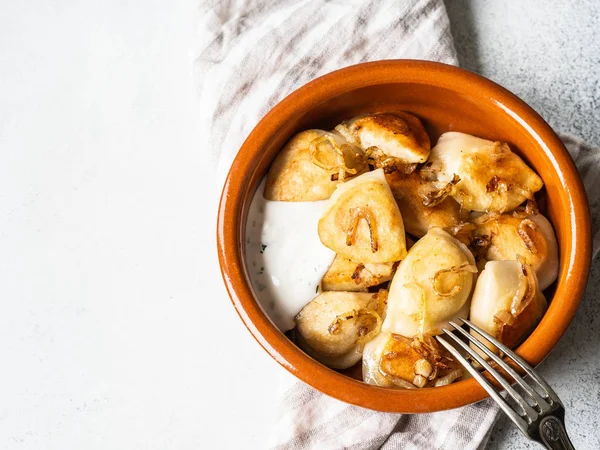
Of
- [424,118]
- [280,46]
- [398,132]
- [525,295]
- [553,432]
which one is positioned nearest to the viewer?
[553,432]

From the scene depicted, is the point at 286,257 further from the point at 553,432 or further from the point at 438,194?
the point at 553,432

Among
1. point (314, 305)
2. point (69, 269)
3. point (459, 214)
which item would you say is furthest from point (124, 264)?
point (459, 214)

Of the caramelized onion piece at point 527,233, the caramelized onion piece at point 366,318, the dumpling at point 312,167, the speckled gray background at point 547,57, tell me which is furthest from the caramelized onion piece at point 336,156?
the speckled gray background at point 547,57

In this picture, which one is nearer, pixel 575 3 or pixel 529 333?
pixel 529 333

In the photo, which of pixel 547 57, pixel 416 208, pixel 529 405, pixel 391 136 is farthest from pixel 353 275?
pixel 547 57

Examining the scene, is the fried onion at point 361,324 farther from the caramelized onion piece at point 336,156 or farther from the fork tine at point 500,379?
the caramelized onion piece at point 336,156

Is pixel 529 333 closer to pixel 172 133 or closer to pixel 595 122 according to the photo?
pixel 595 122
